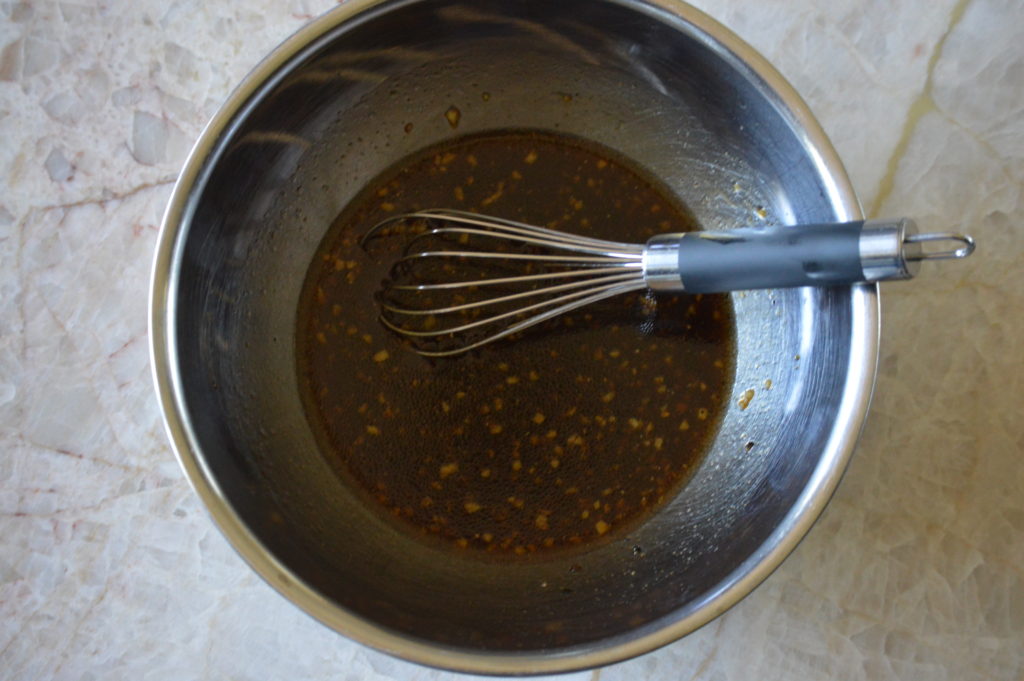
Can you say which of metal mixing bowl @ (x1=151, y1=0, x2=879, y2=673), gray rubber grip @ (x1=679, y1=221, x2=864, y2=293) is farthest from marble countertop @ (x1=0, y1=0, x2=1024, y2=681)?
gray rubber grip @ (x1=679, y1=221, x2=864, y2=293)

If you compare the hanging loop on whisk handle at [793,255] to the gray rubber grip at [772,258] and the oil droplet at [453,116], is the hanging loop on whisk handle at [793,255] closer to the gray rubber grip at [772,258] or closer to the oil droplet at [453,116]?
the gray rubber grip at [772,258]

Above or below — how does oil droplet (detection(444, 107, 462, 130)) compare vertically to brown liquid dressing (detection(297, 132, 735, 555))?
above

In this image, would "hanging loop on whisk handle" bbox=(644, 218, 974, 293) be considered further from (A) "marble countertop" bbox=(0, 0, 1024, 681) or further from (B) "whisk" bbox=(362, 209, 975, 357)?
(A) "marble countertop" bbox=(0, 0, 1024, 681)

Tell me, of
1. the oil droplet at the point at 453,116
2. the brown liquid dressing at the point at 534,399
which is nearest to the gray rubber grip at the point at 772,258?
the brown liquid dressing at the point at 534,399

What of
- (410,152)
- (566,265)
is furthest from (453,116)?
(566,265)

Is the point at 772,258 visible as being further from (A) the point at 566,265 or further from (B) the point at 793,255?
(A) the point at 566,265
